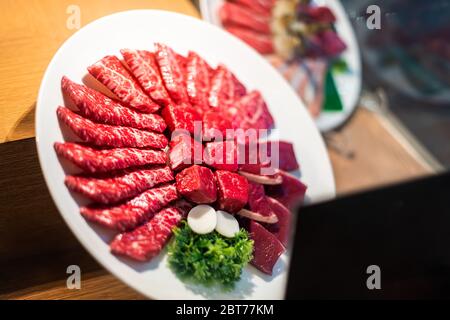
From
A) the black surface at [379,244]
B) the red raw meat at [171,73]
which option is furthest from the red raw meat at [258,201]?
the black surface at [379,244]

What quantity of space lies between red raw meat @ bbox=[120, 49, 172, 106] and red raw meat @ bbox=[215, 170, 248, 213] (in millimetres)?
357

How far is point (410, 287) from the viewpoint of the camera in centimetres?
121

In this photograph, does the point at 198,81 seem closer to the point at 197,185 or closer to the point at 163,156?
the point at 163,156

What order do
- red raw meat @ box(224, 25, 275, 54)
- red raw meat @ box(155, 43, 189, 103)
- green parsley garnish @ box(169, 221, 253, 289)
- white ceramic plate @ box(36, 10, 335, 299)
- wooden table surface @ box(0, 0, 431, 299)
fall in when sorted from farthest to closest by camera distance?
red raw meat @ box(224, 25, 275, 54)
red raw meat @ box(155, 43, 189, 103)
wooden table surface @ box(0, 0, 431, 299)
green parsley garnish @ box(169, 221, 253, 289)
white ceramic plate @ box(36, 10, 335, 299)

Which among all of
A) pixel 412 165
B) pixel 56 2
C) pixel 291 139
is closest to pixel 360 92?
pixel 412 165

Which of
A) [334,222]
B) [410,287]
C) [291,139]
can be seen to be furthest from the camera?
[291,139]

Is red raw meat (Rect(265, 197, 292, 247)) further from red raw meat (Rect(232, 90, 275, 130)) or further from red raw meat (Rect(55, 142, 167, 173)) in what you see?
red raw meat (Rect(55, 142, 167, 173))

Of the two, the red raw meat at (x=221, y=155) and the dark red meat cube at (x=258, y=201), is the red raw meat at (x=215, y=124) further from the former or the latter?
the dark red meat cube at (x=258, y=201)

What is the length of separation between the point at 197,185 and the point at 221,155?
8.5 inches

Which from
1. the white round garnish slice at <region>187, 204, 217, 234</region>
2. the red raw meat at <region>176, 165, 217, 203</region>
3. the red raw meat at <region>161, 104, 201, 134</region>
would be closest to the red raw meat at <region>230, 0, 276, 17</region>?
the red raw meat at <region>161, 104, 201, 134</region>

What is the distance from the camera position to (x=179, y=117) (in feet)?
5.80

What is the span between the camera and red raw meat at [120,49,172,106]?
1785 mm
